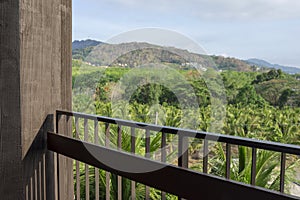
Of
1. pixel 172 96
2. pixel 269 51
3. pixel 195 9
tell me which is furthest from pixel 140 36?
pixel 269 51

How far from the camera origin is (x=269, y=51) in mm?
2393

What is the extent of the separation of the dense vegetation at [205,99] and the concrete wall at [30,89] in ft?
0.97

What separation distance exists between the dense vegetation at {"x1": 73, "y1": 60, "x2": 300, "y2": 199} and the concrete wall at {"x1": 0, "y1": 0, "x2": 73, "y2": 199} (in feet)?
0.97

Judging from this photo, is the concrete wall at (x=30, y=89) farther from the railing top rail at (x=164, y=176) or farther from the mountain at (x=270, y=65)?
the mountain at (x=270, y=65)

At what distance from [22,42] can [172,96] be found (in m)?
1.02

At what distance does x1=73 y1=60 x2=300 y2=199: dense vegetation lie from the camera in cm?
212

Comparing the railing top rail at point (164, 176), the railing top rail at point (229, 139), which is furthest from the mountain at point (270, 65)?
the railing top rail at point (164, 176)

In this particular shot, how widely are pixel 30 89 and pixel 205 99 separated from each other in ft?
3.78

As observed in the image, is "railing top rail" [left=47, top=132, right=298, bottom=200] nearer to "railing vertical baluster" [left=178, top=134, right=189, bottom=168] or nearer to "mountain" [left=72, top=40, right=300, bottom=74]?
"railing vertical baluster" [left=178, top=134, right=189, bottom=168]

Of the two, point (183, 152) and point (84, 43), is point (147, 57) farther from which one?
point (183, 152)

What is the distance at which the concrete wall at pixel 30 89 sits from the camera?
64.9 inches

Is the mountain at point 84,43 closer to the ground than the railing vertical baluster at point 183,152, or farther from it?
farther from it

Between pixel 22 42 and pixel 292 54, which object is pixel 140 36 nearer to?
pixel 22 42

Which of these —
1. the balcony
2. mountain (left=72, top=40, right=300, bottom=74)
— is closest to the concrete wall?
the balcony
